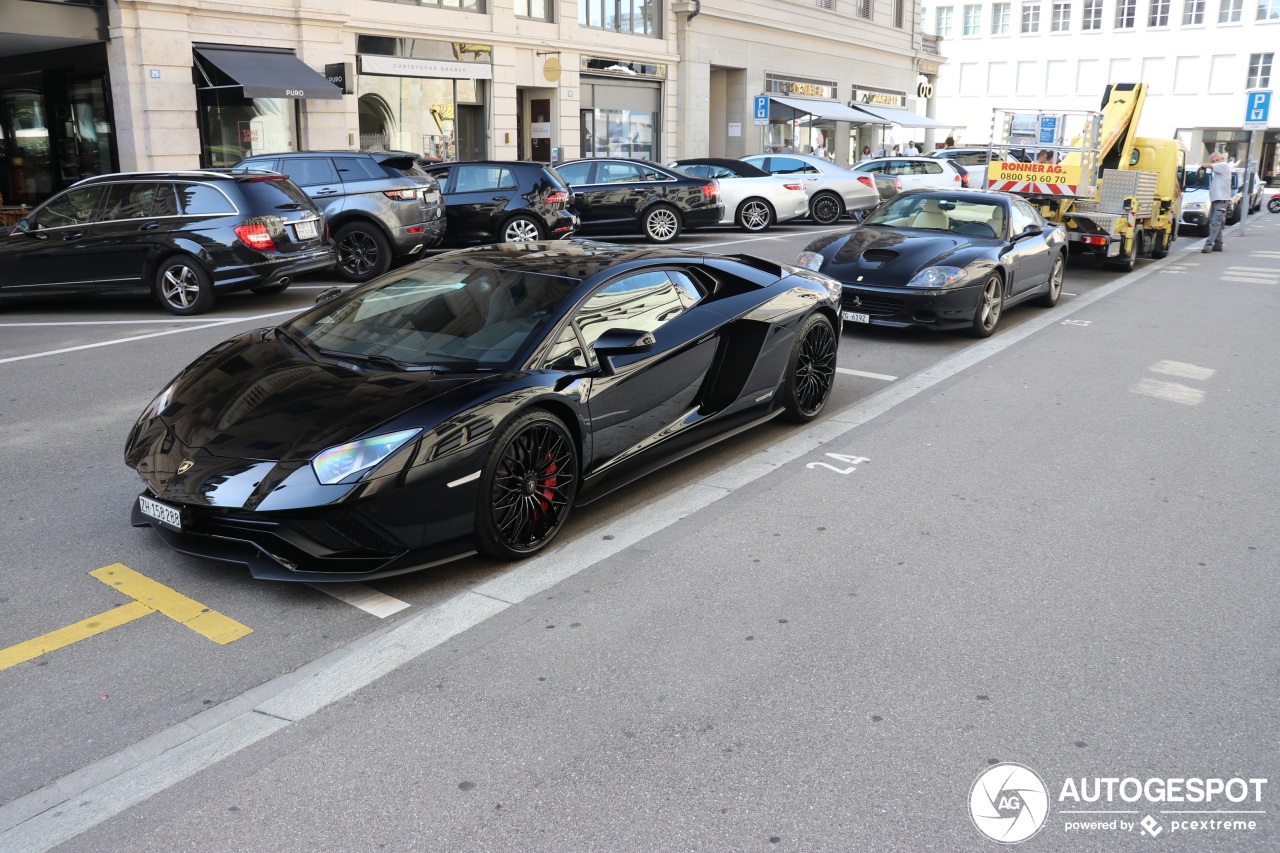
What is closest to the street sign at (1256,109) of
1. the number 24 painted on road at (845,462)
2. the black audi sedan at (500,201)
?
the black audi sedan at (500,201)

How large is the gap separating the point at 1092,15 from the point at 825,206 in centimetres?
5027

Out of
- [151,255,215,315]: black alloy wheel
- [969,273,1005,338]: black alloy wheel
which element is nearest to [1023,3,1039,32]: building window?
[969,273,1005,338]: black alloy wheel

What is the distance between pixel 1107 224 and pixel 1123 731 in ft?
46.3

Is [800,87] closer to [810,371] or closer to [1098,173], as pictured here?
[1098,173]

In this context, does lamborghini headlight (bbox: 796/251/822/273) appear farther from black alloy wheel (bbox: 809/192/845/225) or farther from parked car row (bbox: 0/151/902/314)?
black alloy wheel (bbox: 809/192/845/225)

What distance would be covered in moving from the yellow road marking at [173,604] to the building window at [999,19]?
2834 inches

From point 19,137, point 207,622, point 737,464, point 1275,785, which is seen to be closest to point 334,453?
point 207,622

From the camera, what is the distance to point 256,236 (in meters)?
11.2

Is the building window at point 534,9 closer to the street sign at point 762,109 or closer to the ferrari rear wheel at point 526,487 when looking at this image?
the street sign at point 762,109

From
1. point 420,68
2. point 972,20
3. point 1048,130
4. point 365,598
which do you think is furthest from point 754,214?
point 972,20

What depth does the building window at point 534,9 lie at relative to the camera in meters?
26.5

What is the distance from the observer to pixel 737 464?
637 cm

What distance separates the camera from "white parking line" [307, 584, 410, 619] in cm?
436

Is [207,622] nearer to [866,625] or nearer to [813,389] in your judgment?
[866,625]
